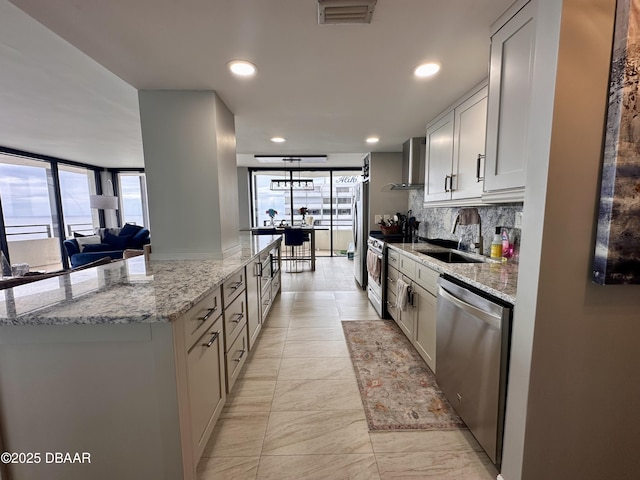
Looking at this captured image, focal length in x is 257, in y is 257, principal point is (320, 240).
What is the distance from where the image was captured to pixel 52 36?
5.28ft

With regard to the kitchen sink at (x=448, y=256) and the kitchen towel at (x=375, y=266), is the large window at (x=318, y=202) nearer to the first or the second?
the kitchen towel at (x=375, y=266)

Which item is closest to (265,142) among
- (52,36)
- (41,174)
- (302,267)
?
(52,36)

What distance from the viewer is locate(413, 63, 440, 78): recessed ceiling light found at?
5.57 feet

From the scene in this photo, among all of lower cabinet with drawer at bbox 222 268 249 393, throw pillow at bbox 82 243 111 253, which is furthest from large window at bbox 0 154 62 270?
lower cabinet with drawer at bbox 222 268 249 393

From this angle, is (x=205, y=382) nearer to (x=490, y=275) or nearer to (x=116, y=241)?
(x=490, y=275)

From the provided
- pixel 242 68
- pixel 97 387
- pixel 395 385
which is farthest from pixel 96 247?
pixel 395 385

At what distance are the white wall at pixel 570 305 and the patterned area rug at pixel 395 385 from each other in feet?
1.72

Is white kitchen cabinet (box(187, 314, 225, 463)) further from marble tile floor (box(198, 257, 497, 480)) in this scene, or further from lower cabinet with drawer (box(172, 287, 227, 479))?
marble tile floor (box(198, 257, 497, 480))

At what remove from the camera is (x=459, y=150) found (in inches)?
87.4

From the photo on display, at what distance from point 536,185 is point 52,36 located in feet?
9.22

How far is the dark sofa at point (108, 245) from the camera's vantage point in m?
4.68

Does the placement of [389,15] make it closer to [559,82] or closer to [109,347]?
[559,82]

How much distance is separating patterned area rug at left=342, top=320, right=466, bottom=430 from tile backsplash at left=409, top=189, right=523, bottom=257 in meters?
1.18

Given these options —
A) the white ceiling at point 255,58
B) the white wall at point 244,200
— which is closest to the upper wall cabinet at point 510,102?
the white ceiling at point 255,58
